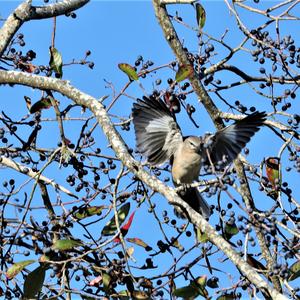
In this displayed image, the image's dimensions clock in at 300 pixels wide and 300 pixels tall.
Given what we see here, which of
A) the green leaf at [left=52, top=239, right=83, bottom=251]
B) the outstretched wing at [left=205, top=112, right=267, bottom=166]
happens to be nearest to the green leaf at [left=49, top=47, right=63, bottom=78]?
the green leaf at [left=52, top=239, right=83, bottom=251]

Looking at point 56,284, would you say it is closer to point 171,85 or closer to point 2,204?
point 2,204

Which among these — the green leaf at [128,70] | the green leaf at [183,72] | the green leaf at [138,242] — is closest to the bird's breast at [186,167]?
the green leaf at [183,72]

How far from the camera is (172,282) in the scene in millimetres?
3705

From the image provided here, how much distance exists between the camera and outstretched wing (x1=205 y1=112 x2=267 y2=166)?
16.6 feet

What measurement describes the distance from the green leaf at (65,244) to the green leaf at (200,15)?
6.68 ft

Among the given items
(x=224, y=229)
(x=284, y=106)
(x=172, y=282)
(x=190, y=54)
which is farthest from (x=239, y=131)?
(x=172, y=282)

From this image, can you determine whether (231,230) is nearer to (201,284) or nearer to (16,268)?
(201,284)

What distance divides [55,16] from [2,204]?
4.67 ft

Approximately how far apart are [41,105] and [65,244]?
1102 millimetres

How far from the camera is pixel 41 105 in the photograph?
14.9 ft

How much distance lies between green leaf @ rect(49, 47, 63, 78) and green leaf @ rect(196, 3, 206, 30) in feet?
3.70

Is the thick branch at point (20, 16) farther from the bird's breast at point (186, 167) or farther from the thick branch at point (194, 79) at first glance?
the bird's breast at point (186, 167)

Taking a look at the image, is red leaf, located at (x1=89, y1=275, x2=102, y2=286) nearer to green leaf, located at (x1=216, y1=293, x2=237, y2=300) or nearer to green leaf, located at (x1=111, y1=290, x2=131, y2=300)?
green leaf, located at (x1=111, y1=290, x2=131, y2=300)

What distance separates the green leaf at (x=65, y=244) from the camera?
386 cm
